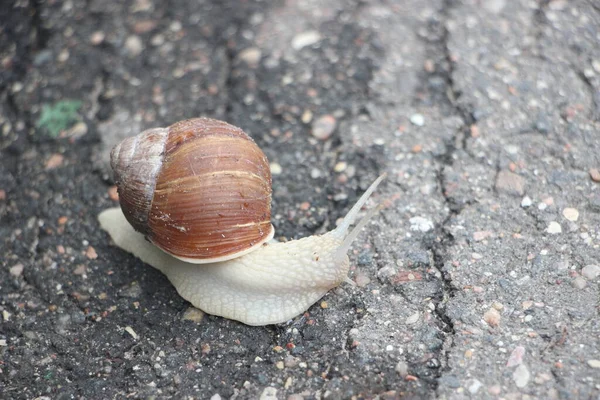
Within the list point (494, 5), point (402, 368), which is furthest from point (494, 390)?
point (494, 5)

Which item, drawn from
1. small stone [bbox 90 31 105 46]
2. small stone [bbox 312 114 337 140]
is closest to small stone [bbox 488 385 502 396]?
small stone [bbox 312 114 337 140]

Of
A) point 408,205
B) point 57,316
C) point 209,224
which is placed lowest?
point 57,316

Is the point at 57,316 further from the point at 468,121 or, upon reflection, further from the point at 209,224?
the point at 468,121

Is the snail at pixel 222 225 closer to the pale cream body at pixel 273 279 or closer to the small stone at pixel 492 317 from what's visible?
the pale cream body at pixel 273 279

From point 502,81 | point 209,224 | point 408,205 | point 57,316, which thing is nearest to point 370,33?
point 502,81

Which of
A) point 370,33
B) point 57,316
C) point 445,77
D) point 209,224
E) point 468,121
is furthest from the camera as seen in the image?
point 370,33

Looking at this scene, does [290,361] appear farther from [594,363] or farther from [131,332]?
[594,363]
